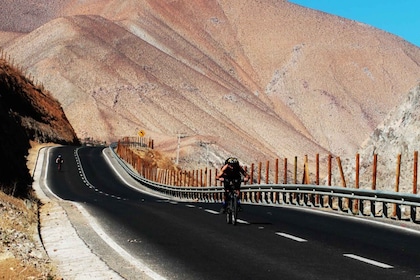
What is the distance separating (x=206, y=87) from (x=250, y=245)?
15534cm

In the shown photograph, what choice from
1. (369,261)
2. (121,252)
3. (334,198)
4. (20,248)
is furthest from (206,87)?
(369,261)

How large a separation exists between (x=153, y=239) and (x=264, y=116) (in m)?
149

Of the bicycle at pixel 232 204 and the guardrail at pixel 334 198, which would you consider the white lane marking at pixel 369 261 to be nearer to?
the bicycle at pixel 232 204

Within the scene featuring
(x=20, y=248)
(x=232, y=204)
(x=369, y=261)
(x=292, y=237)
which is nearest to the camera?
(x=369, y=261)

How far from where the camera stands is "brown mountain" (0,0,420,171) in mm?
143750

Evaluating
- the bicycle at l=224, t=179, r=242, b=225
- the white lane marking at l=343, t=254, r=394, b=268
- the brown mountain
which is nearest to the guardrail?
the bicycle at l=224, t=179, r=242, b=225

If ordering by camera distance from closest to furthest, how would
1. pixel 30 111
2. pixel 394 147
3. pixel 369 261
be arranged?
1. pixel 369 261
2. pixel 394 147
3. pixel 30 111

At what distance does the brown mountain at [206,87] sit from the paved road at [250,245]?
98.6 meters

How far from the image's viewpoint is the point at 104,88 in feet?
504

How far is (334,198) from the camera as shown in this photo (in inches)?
1222

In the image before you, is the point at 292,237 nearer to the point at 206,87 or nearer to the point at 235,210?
the point at 235,210

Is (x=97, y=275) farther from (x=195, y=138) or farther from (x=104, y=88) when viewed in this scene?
(x=104, y=88)

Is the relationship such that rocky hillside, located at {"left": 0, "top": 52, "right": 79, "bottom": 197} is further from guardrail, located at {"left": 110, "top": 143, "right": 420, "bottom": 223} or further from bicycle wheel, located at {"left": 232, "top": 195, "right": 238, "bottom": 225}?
bicycle wheel, located at {"left": 232, "top": 195, "right": 238, "bottom": 225}

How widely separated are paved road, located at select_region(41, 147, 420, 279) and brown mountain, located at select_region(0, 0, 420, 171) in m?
98.6
